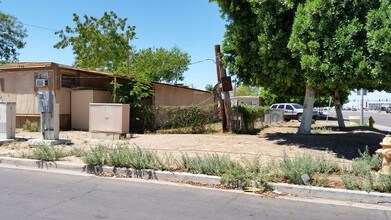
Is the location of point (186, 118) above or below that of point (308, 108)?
below

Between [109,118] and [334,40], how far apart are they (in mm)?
8997

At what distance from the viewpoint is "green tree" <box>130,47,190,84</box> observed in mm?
43159

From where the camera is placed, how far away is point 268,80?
1262 centimetres

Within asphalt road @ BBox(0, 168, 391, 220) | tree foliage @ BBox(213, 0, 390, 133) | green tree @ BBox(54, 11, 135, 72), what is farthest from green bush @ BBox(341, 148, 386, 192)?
green tree @ BBox(54, 11, 135, 72)

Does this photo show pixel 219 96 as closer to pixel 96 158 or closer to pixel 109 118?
pixel 109 118

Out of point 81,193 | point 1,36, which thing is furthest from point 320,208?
point 1,36

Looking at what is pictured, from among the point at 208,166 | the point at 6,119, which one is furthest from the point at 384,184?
the point at 6,119

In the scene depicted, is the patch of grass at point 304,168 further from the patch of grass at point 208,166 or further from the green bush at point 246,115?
the green bush at point 246,115

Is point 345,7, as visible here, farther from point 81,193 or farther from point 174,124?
point 174,124

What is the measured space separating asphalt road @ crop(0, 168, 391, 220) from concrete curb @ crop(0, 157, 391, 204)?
0.39 metres

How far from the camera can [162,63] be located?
156 ft

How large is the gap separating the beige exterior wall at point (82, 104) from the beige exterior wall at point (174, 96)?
3650mm

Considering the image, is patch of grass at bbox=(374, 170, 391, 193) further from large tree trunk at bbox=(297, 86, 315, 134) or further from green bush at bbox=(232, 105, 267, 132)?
green bush at bbox=(232, 105, 267, 132)

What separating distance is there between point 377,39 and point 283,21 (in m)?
3.30
